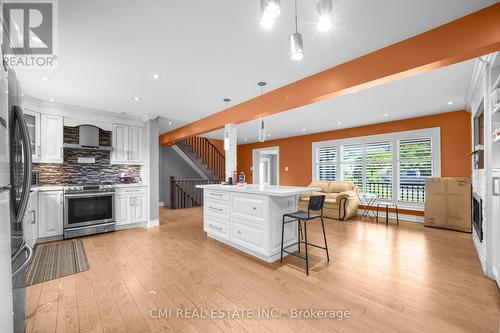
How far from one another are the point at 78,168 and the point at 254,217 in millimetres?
4188

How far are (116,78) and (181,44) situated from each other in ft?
4.65

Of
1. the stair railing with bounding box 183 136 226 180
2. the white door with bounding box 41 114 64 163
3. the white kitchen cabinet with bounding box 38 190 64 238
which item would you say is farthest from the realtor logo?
the stair railing with bounding box 183 136 226 180

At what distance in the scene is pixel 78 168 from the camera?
15.5 ft

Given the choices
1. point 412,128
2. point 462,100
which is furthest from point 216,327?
point 412,128

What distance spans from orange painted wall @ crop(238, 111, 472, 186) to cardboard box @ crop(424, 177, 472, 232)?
0.56m

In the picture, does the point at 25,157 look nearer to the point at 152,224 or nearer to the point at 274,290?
the point at 274,290

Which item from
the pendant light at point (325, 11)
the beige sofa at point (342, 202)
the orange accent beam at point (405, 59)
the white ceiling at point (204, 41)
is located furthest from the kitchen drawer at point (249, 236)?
the beige sofa at point (342, 202)

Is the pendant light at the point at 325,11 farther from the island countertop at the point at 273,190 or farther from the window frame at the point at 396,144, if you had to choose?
the window frame at the point at 396,144

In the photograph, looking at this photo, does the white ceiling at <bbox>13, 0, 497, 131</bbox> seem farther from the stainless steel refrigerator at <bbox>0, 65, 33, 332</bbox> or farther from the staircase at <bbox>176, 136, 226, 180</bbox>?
the staircase at <bbox>176, 136, 226, 180</bbox>

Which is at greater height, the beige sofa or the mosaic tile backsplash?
the mosaic tile backsplash

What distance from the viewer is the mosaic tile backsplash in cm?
438

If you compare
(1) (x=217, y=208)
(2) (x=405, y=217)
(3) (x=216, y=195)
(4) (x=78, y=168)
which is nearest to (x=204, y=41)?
(3) (x=216, y=195)

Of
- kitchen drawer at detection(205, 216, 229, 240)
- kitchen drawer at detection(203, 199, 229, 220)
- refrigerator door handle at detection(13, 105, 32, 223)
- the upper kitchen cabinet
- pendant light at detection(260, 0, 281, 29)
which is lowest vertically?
kitchen drawer at detection(205, 216, 229, 240)

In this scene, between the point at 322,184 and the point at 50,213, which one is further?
the point at 322,184
